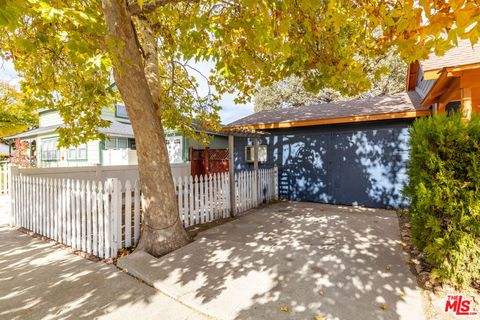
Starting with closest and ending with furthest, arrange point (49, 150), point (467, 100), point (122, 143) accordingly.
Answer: point (467, 100)
point (122, 143)
point (49, 150)

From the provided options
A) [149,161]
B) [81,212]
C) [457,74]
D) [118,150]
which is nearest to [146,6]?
[149,161]

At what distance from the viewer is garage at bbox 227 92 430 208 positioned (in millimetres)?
A: 7379

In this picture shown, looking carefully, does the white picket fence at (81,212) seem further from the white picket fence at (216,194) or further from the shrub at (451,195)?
the shrub at (451,195)

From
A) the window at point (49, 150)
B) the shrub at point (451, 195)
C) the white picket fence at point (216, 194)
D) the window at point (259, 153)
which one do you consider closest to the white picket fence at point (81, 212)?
the white picket fence at point (216, 194)

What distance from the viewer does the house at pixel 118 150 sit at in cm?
1235

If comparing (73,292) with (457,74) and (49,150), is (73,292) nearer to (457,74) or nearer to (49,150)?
(457,74)

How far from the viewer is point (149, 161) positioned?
414cm

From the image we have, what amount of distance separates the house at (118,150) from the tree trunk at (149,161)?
6.66 meters

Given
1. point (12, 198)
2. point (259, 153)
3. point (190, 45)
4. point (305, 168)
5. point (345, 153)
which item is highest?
point (190, 45)

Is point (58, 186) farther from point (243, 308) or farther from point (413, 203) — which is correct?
point (413, 203)

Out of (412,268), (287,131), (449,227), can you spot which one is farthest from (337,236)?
(287,131)

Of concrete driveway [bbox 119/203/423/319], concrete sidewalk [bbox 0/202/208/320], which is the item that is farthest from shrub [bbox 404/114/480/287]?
concrete sidewalk [bbox 0/202/208/320]

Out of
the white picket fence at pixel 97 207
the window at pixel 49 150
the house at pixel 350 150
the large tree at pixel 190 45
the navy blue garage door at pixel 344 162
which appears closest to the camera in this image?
the large tree at pixel 190 45

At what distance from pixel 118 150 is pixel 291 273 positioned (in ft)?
41.2
